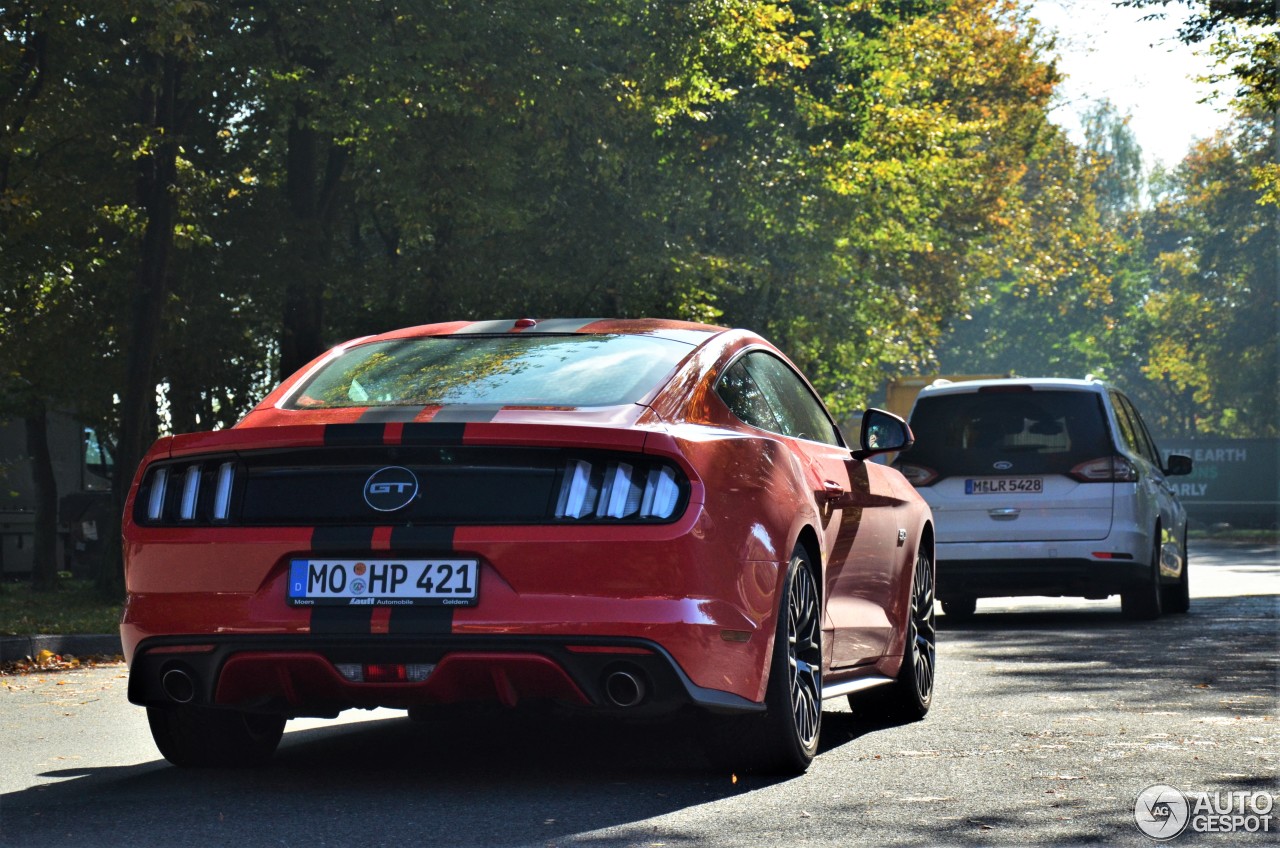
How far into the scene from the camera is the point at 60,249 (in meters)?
20.7

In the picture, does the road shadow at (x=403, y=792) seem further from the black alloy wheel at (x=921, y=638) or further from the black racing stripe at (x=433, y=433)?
the black racing stripe at (x=433, y=433)

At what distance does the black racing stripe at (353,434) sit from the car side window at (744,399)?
128cm

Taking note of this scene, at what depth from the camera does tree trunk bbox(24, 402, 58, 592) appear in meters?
25.6

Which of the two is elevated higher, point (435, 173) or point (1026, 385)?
point (435, 173)

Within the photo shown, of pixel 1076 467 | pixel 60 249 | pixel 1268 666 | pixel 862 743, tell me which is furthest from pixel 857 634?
pixel 60 249

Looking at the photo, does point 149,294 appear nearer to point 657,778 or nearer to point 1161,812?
point 657,778

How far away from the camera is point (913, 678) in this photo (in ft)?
27.7

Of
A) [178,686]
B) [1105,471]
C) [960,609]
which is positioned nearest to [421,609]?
[178,686]

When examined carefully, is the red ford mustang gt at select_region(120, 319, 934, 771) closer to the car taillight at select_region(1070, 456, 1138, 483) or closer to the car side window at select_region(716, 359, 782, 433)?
the car side window at select_region(716, 359, 782, 433)

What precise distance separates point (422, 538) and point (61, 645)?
24.9 feet

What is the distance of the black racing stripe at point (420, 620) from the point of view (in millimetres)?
5871

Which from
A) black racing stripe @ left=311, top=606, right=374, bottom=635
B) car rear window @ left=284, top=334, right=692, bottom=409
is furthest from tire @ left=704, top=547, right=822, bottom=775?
black racing stripe @ left=311, top=606, right=374, bottom=635

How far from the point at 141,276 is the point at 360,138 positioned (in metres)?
2.65

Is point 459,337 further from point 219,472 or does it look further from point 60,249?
point 60,249
